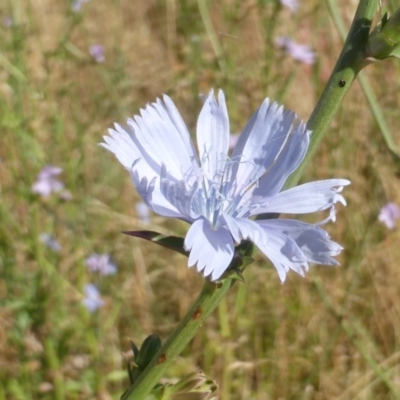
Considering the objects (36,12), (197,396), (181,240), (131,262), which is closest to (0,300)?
(131,262)

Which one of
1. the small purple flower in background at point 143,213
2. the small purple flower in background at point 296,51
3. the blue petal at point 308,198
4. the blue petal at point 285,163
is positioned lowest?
the blue petal at point 308,198

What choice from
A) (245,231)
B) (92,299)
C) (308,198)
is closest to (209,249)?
(245,231)

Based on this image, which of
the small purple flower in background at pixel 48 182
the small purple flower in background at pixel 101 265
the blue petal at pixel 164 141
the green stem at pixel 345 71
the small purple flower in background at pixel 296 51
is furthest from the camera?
the small purple flower in background at pixel 296 51

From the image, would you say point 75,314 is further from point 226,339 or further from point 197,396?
point 197,396

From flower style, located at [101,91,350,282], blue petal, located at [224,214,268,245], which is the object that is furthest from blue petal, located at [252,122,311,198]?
blue petal, located at [224,214,268,245]


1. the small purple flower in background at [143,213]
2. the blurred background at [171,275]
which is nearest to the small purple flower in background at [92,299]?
the blurred background at [171,275]

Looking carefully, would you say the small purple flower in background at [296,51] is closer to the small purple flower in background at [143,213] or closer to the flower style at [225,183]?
the small purple flower in background at [143,213]
